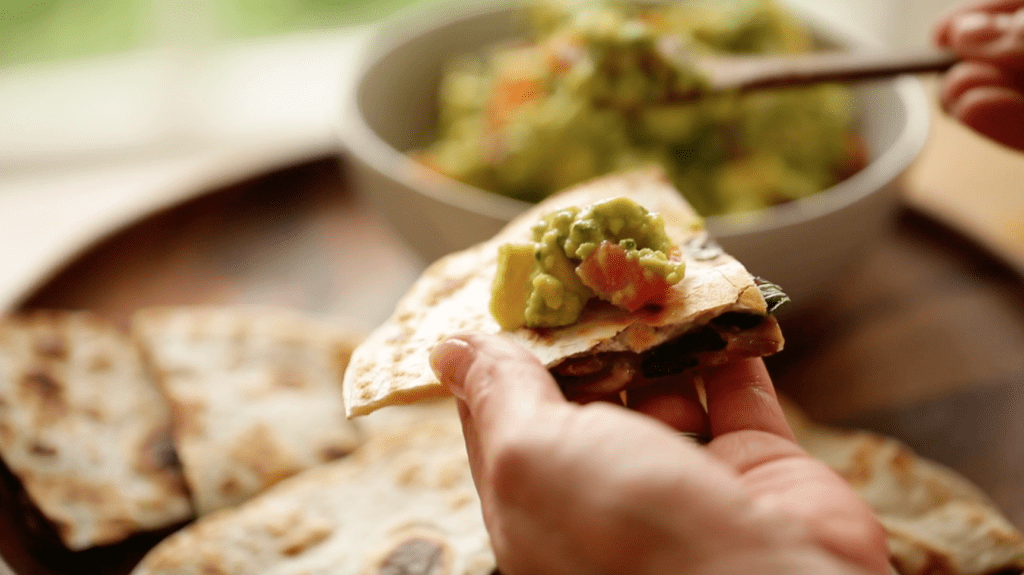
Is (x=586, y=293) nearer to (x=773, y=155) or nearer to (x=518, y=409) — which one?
(x=518, y=409)

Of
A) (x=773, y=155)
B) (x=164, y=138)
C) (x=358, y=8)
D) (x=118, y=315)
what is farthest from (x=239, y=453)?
(x=358, y=8)

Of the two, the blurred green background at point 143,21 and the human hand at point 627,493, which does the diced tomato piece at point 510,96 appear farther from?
the blurred green background at point 143,21

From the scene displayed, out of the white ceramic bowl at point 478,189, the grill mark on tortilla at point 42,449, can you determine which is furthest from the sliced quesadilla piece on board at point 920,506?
the grill mark on tortilla at point 42,449

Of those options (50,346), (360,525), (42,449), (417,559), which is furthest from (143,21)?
(417,559)

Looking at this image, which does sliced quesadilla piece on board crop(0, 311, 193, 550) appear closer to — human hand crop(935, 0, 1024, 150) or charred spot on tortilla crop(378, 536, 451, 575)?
charred spot on tortilla crop(378, 536, 451, 575)

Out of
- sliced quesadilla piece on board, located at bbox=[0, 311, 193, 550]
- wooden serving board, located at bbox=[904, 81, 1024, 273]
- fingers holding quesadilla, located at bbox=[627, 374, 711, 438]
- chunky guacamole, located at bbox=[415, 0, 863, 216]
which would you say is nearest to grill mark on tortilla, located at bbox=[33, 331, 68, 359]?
sliced quesadilla piece on board, located at bbox=[0, 311, 193, 550]
